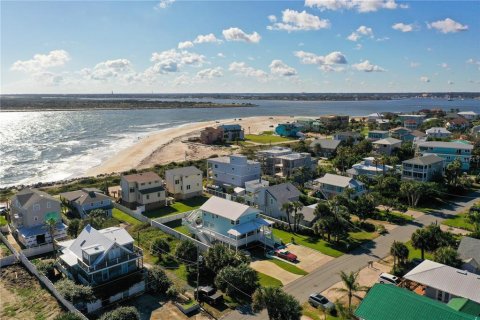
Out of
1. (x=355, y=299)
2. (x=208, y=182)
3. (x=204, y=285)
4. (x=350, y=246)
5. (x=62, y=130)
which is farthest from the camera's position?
(x=62, y=130)

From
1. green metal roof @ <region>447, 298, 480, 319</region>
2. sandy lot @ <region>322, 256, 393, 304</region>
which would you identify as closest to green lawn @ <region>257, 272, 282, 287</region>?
sandy lot @ <region>322, 256, 393, 304</region>

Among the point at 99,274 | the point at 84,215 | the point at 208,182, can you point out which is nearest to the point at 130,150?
the point at 208,182

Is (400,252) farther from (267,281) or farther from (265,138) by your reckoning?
(265,138)

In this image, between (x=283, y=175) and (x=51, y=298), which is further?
(x=283, y=175)

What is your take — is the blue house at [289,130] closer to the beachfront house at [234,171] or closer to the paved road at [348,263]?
the beachfront house at [234,171]

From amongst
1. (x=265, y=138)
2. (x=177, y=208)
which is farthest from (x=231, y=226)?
(x=265, y=138)

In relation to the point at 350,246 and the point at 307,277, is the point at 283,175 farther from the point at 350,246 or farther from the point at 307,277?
the point at 307,277
